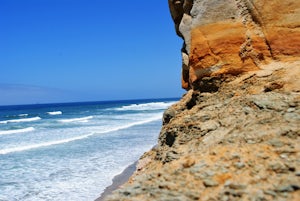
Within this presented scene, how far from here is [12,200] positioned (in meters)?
11.3

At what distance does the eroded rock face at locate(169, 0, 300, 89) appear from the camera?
4.84 meters

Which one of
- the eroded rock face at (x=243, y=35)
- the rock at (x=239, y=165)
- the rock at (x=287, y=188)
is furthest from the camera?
the eroded rock face at (x=243, y=35)

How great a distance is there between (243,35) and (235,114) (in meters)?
1.32

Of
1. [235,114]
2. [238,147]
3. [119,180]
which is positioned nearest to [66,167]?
[119,180]

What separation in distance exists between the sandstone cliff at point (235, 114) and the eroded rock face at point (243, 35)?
13 mm

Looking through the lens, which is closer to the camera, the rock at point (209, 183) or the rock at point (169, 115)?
the rock at point (209, 183)

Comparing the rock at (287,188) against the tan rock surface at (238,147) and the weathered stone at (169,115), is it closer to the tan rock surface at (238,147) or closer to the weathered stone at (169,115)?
the tan rock surface at (238,147)

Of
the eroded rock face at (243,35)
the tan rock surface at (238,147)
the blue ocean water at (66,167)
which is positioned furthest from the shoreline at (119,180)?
the eroded rock face at (243,35)

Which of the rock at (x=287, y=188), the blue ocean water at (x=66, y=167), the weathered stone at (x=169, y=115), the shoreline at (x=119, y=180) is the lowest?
the shoreline at (x=119, y=180)

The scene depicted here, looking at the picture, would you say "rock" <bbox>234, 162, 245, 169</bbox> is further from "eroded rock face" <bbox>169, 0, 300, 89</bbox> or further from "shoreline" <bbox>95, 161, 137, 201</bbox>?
"shoreline" <bbox>95, 161, 137, 201</bbox>

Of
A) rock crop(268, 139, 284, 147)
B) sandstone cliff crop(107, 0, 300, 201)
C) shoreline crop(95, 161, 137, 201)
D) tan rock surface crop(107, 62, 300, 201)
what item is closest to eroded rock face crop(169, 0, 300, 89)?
sandstone cliff crop(107, 0, 300, 201)

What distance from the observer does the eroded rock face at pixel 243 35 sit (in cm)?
484

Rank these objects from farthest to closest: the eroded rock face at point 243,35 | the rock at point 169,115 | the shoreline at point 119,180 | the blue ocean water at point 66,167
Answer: the blue ocean water at point 66,167, the shoreline at point 119,180, the rock at point 169,115, the eroded rock face at point 243,35

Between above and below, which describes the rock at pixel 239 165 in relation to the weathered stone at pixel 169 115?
below
